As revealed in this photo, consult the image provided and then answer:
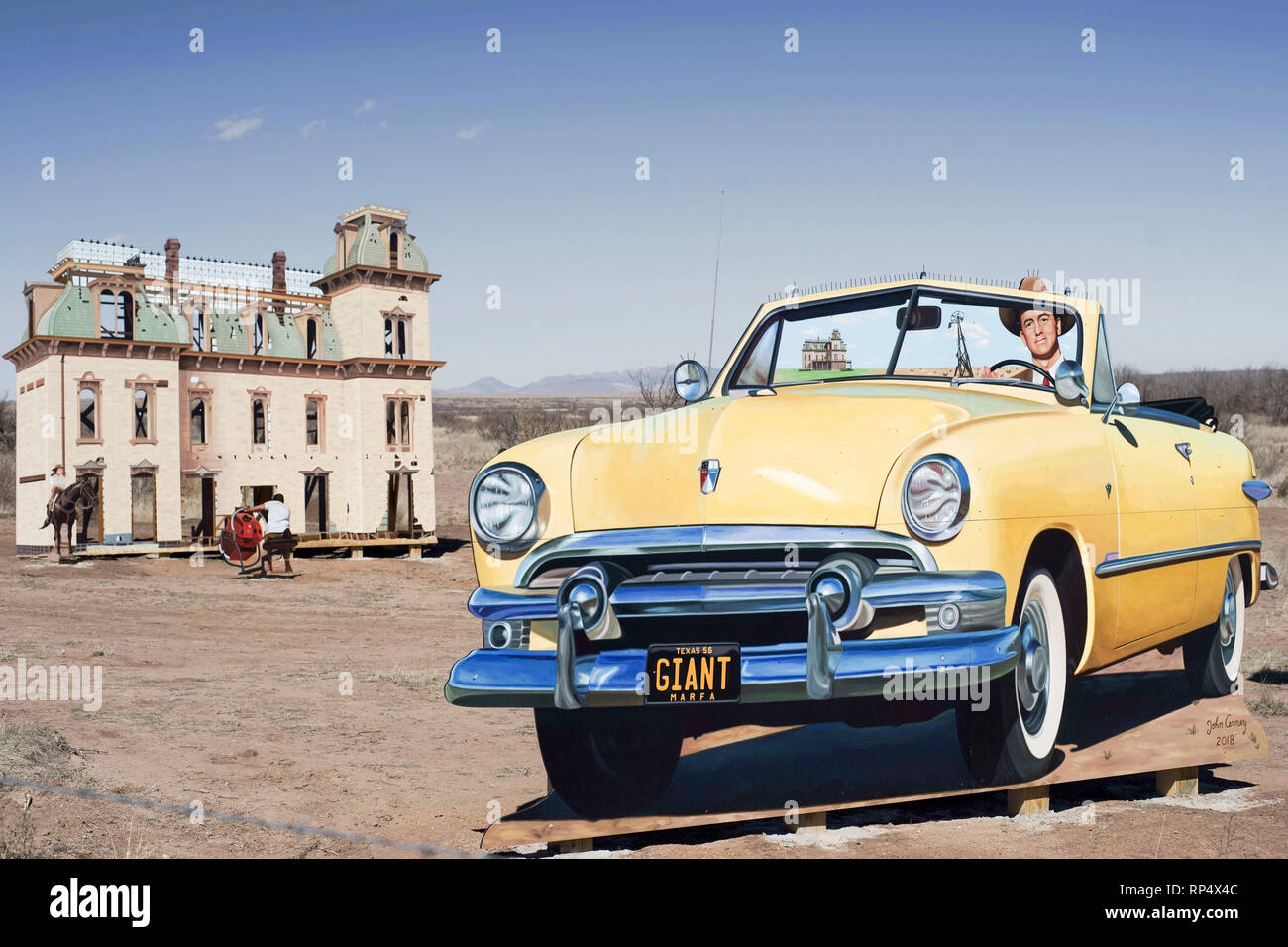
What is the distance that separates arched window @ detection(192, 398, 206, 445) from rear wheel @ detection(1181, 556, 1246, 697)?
2719 centimetres

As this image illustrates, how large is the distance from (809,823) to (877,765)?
26.0 inches

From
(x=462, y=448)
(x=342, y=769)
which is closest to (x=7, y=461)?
(x=462, y=448)

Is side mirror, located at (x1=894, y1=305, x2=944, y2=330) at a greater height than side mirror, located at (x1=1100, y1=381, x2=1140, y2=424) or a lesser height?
greater

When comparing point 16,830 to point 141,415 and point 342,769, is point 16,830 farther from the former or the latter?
point 141,415

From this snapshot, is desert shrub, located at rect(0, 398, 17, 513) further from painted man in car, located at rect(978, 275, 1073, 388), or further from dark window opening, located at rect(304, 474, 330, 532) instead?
painted man in car, located at rect(978, 275, 1073, 388)

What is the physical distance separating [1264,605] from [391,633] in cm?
1203

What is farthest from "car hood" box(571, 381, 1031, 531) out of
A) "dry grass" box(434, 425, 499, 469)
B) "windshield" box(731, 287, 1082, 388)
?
"dry grass" box(434, 425, 499, 469)

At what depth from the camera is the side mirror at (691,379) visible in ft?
19.6

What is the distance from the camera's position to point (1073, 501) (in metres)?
4.84

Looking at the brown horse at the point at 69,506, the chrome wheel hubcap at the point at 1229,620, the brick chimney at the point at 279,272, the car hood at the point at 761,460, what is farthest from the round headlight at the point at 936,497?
the brick chimney at the point at 279,272

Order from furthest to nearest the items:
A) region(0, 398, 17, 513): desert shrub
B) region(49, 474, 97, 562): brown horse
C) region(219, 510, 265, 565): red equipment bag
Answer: region(0, 398, 17, 513): desert shrub, region(49, 474, 97, 562): brown horse, region(219, 510, 265, 565): red equipment bag

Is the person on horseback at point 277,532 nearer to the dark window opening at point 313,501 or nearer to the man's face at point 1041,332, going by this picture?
the dark window opening at point 313,501

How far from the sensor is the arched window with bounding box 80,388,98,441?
91.6 feet
